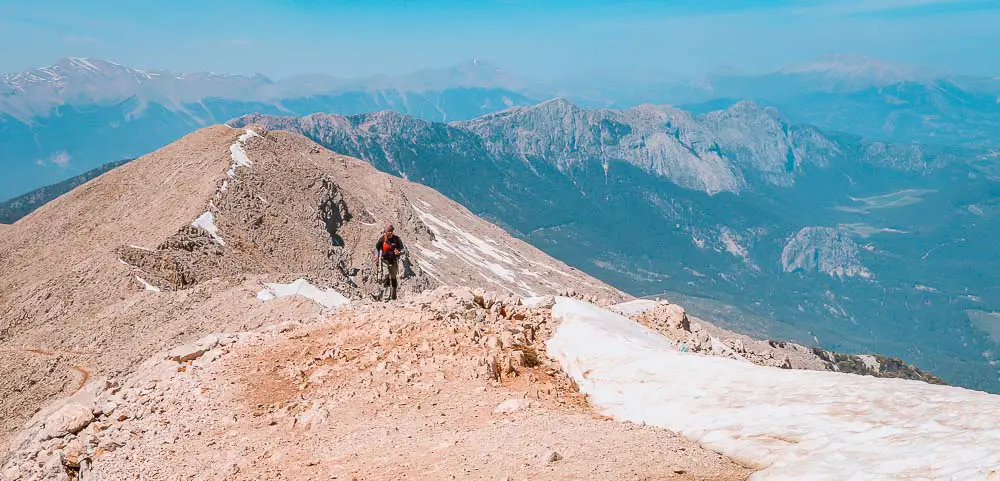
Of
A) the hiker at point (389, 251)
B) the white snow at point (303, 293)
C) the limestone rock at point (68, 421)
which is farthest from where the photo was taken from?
the white snow at point (303, 293)

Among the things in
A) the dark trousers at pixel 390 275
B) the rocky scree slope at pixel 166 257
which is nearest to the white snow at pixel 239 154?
the rocky scree slope at pixel 166 257

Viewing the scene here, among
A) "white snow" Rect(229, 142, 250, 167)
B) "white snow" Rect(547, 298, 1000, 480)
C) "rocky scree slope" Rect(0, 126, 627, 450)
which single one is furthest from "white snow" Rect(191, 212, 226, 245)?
"white snow" Rect(547, 298, 1000, 480)

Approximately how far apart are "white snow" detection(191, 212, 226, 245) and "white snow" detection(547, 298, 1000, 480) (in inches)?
1402

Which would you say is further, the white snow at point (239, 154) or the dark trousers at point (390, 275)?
the white snow at point (239, 154)

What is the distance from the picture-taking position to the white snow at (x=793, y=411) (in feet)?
32.9

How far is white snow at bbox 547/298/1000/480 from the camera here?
1004 cm

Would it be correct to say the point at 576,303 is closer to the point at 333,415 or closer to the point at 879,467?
the point at 333,415

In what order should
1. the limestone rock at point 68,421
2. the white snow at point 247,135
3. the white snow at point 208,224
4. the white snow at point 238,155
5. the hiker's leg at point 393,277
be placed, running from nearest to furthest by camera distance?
the limestone rock at point 68,421
the hiker's leg at point 393,277
the white snow at point 208,224
the white snow at point 238,155
the white snow at point 247,135

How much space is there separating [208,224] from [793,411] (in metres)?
44.1

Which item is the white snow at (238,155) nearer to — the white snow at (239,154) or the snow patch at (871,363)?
the white snow at (239,154)

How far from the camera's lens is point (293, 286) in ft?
111

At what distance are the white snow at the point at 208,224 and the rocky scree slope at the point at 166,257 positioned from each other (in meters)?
0.10

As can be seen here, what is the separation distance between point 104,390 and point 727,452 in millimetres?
15151

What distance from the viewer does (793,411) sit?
1295cm
